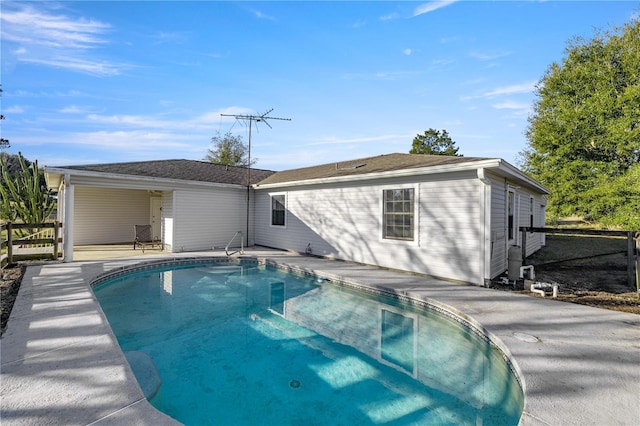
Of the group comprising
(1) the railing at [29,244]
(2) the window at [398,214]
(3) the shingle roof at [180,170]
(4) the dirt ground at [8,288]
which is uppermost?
(3) the shingle roof at [180,170]

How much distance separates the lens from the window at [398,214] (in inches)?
313

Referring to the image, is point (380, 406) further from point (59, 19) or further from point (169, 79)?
point (169, 79)

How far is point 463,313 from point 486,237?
2328 mm

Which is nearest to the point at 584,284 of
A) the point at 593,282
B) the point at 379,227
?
the point at 593,282

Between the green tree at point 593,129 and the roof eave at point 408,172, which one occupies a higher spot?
the green tree at point 593,129

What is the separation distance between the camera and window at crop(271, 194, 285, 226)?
1206 centimetres

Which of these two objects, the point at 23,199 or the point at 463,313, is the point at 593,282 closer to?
the point at 463,313

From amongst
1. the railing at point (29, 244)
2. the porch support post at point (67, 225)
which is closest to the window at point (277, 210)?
the porch support post at point (67, 225)

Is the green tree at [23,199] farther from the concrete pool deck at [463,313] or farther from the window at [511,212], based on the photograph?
the window at [511,212]

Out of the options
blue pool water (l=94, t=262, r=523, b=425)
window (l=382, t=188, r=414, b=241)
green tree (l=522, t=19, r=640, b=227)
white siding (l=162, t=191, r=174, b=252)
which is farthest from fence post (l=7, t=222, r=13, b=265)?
green tree (l=522, t=19, r=640, b=227)

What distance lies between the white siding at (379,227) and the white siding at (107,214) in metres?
6.46

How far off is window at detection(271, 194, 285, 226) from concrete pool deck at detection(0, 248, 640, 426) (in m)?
7.05

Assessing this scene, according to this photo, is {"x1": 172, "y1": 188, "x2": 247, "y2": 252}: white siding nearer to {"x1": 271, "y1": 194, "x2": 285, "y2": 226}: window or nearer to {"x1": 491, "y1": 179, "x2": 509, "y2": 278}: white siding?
{"x1": 271, "y1": 194, "x2": 285, "y2": 226}: window

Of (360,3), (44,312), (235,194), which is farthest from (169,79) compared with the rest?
(44,312)
